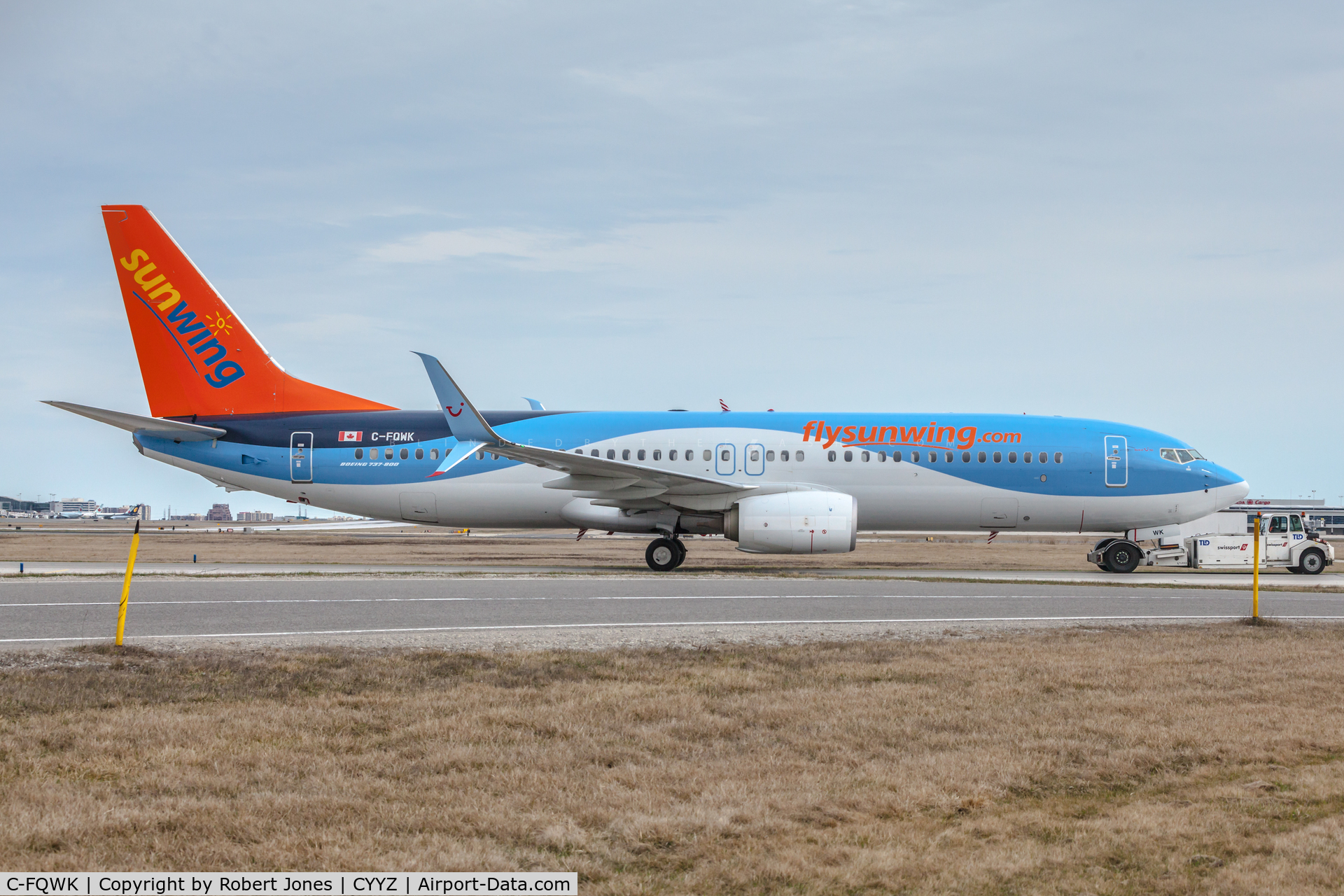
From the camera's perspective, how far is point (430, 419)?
83.6 ft

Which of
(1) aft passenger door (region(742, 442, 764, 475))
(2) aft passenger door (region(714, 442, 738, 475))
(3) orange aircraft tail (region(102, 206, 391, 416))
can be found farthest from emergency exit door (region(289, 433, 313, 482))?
(1) aft passenger door (region(742, 442, 764, 475))

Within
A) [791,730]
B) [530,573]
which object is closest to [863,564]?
[530,573]

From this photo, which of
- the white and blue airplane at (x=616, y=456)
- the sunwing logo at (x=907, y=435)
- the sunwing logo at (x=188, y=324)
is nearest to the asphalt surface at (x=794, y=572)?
the white and blue airplane at (x=616, y=456)

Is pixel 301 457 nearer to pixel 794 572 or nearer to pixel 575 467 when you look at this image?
pixel 575 467

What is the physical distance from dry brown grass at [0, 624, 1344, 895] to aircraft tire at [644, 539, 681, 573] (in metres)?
14.0

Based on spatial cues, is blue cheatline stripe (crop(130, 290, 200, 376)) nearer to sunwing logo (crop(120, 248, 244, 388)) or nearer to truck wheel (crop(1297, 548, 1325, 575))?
sunwing logo (crop(120, 248, 244, 388))

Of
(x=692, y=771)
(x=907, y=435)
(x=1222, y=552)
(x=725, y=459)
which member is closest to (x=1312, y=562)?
(x=1222, y=552)

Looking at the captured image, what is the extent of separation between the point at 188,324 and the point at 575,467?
36.2 feet

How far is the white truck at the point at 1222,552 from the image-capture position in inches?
1005

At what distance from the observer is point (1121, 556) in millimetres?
25531

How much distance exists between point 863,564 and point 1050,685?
791 inches

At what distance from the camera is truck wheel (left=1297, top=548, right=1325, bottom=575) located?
2611cm

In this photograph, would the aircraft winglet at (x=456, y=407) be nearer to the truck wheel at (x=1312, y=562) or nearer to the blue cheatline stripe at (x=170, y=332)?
the blue cheatline stripe at (x=170, y=332)

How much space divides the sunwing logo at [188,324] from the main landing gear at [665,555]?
11.4 metres
